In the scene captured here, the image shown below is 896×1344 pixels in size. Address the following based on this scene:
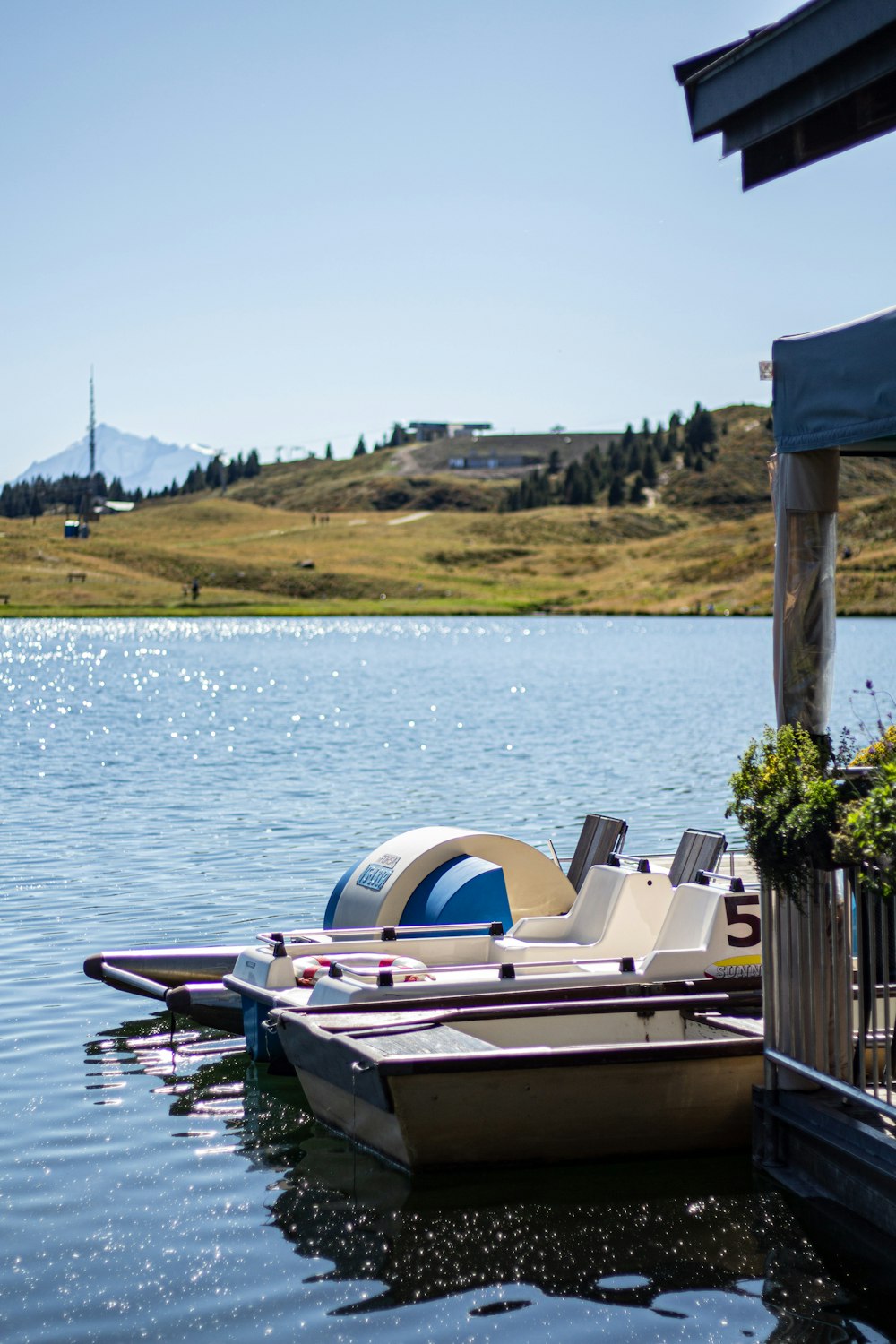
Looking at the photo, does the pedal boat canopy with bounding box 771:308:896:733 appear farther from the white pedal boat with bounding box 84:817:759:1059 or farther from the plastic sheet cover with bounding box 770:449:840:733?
the white pedal boat with bounding box 84:817:759:1059

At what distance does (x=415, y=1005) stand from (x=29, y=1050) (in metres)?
3.92

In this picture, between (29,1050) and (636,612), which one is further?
(636,612)

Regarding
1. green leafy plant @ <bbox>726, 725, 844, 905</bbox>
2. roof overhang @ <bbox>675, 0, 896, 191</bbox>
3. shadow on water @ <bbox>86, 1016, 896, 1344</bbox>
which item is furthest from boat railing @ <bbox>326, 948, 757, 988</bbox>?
roof overhang @ <bbox>675, 0, 896, 191</bbox>

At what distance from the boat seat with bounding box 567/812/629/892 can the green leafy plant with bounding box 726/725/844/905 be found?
218 inches

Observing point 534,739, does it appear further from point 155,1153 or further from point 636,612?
point 636,612

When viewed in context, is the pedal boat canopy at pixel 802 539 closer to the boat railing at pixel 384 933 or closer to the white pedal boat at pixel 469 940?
the white pedal boat at pixel 469 940

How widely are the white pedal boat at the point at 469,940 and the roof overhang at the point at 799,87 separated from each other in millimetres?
5664

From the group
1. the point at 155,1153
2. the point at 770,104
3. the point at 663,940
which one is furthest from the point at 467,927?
the point at 770,104

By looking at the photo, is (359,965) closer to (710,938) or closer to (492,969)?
(492,969)

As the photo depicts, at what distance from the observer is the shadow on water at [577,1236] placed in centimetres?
812

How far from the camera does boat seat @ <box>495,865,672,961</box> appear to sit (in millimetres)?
12930

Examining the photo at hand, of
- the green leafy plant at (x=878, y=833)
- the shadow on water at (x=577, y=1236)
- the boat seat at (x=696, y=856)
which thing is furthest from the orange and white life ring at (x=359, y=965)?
the green leafy plant at (x=878, y=833)

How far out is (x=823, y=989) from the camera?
889 centimetres

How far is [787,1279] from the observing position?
8.38m
